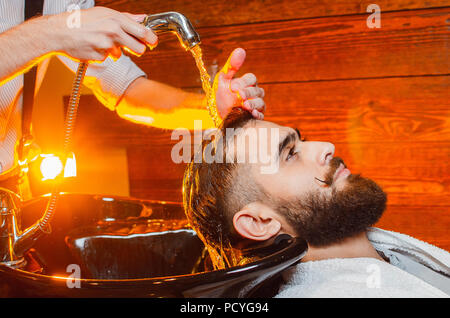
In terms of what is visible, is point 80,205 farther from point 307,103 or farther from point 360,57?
point 360,57

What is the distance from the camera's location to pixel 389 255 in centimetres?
108

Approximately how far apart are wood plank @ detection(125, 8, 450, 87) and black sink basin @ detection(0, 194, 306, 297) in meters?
0.67

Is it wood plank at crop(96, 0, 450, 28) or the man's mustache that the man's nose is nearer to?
the man's mustache

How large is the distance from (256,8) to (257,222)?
0.94 metres

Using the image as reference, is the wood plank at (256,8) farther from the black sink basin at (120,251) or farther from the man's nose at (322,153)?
the black sink basin at (120,251)

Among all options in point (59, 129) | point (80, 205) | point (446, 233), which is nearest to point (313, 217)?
point (80, 205)

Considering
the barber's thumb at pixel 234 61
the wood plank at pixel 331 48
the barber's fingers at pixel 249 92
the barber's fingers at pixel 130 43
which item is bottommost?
the barber's fingers at pixel 130 43

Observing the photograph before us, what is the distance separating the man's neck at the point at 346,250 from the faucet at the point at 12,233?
0.61 m

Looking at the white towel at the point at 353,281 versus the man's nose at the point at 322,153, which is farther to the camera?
the man's nose at the point at 322,153

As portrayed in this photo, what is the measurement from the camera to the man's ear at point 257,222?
2.99 feet

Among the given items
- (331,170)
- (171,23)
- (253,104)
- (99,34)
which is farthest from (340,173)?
(99,34)

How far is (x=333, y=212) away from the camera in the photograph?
93 cm

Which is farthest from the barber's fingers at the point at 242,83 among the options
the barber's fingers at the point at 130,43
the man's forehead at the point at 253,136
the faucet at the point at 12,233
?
the faucet at the point at 12,233

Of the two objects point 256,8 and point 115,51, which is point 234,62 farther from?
point 256,8
